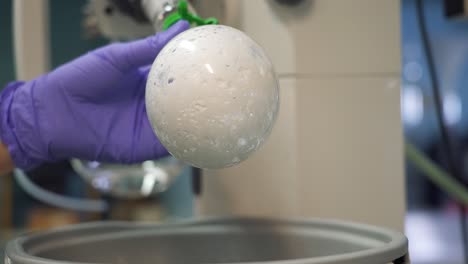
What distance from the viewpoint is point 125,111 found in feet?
1.91

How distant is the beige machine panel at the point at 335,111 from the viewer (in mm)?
581

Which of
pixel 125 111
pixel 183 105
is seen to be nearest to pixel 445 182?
pixel 125 111

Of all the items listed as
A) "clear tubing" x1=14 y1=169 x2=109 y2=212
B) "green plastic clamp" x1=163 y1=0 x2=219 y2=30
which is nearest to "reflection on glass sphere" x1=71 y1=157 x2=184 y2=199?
"clear tubing" x1=14 y1=169 x2=109 y2=212

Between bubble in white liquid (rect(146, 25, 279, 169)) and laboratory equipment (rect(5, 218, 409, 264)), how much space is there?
0.67 feet

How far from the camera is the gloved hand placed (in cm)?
54

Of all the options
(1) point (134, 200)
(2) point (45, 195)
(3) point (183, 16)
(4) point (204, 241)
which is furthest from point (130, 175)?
(1) point (134, 200)

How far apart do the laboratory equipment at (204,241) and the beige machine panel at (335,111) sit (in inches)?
1.5

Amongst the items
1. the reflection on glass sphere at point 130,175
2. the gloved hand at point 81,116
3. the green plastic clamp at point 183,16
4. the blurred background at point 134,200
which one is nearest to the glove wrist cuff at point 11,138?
the gloved hand at point 81,116

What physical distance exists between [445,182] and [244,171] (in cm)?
30

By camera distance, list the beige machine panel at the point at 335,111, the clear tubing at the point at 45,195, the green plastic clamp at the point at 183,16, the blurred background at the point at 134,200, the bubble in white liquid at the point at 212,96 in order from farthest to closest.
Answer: the blurred background at the point at 134,200
the clear tubing at the point at 45,195
the beige machine panel at the point at 335,111
the green plastic clamp at the point at 183,16
the bubble in white liquid at the point at 212,96

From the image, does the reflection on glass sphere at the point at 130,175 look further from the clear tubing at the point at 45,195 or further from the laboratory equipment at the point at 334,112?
the laboratory equipment at the point at 334,112

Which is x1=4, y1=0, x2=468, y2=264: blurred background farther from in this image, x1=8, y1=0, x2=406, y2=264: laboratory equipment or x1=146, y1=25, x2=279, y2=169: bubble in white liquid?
x1=146, y1=25, x2=279, y2=169: bubble in white liquid

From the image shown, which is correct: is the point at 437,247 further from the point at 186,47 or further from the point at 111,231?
the point at 186,47

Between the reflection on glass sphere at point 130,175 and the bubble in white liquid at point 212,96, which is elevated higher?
the bubble in white liquid at point 212,96
